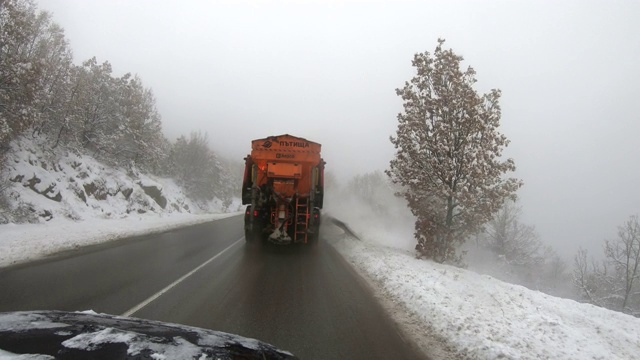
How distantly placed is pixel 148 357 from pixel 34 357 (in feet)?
1.72

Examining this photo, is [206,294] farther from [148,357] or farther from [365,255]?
[365,255]

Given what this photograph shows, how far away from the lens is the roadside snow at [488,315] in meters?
5.08

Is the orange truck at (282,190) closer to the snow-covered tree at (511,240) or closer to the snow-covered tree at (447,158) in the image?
the snow-covered tree at (447,158)

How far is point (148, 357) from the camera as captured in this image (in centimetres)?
211

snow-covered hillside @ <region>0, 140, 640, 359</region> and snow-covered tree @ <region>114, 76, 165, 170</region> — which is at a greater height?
snow-covered tree @ <region>114, 76, 165, 170</region>

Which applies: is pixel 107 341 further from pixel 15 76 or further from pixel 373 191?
pixel 373 191

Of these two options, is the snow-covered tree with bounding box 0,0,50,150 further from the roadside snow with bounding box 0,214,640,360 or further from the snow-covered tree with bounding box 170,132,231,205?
the snow-covered tree with bounding box 170,132,231,205

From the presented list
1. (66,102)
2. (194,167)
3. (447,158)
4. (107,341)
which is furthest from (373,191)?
(107,341)

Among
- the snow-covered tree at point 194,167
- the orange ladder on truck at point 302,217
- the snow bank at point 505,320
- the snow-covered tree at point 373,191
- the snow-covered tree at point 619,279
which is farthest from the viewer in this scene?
the snow-covered tree at point 373,191

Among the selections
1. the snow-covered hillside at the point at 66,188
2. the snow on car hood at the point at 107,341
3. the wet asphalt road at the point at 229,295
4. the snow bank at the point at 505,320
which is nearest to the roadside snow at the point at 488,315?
the snow bank at the point at 505,320

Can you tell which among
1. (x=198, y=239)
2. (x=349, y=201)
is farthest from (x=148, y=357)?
(x=349, y=201)

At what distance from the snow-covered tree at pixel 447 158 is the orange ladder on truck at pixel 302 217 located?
10.4 feet

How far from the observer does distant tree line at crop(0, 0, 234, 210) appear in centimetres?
1444

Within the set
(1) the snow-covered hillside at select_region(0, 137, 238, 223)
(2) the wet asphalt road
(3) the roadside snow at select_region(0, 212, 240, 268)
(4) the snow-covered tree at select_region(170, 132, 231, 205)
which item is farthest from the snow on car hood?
(4) the snow-covered tree at select_region(170, 132, 231, 205)
